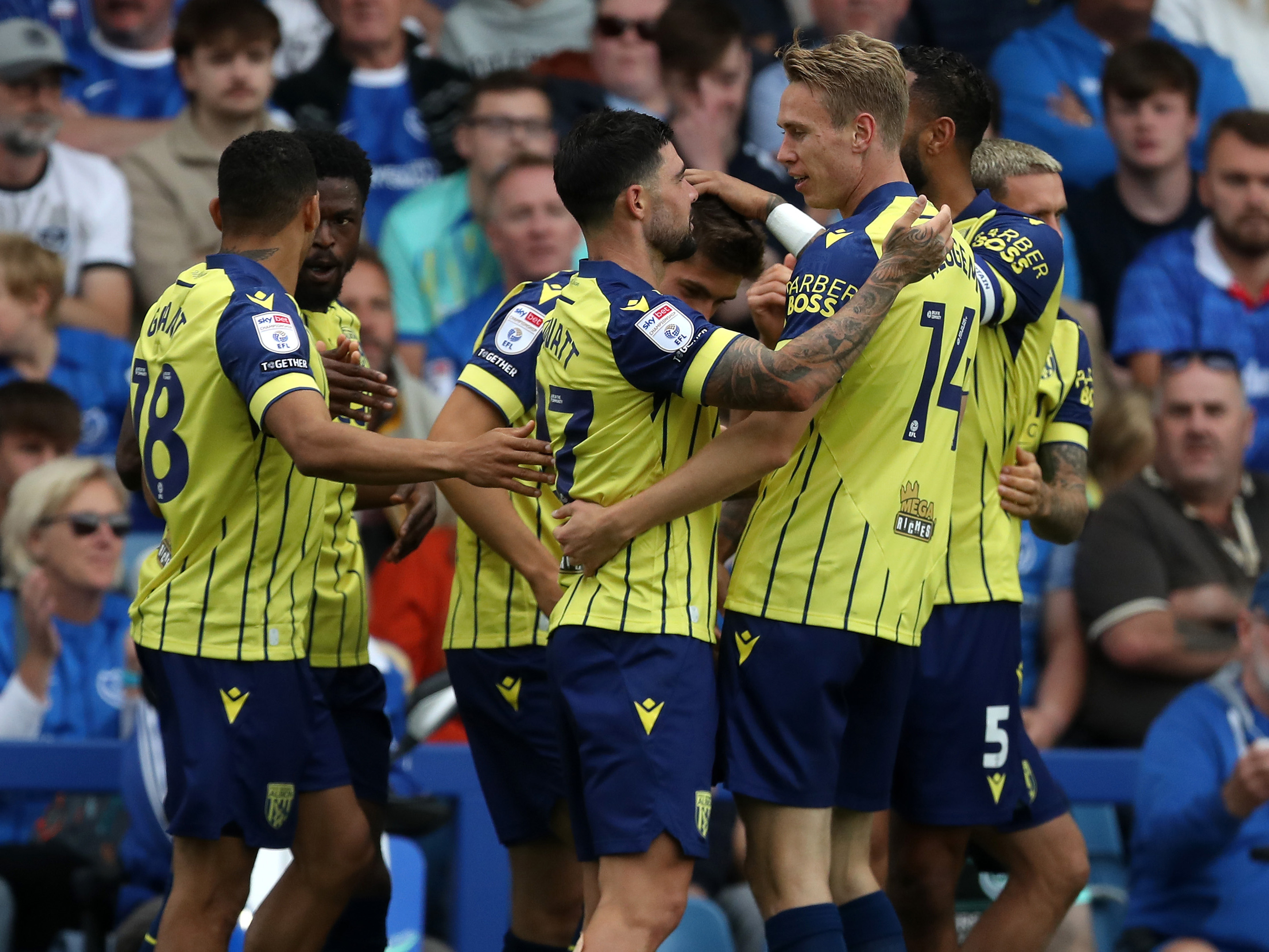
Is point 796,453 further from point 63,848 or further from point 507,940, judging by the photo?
point 63,848

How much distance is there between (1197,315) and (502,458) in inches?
231

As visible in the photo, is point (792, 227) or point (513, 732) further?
point (513, 732)

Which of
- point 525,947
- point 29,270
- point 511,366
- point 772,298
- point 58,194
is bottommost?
point 525,947

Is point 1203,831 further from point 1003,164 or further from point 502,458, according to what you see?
point 502,458

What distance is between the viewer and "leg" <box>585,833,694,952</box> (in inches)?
146

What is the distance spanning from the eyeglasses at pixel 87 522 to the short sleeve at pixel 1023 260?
387 centimetres

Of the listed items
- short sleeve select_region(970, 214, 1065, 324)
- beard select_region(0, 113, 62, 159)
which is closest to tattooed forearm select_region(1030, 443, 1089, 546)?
short sleeve select_region(970, 214, 1065, 324)

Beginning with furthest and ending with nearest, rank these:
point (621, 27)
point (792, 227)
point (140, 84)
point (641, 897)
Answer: point (621, 27) → point (140, 84) → point (792, 227) → point (641, 897)

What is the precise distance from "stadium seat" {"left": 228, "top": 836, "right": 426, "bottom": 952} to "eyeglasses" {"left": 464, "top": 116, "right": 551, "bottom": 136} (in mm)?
3817

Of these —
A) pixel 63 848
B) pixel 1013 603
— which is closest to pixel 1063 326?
pixel 1013 603

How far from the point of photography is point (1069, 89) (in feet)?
31.1

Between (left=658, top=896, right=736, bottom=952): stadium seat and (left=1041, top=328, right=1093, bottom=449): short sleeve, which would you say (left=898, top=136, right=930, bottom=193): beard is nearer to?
(left=1041, top=328, right=1093, bottom=449): short sleeve

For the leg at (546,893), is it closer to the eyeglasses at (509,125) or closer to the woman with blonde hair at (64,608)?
the woman with blonde hair at (64,608)

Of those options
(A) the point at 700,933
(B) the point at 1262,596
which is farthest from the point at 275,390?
(B) the point at 1262,596
